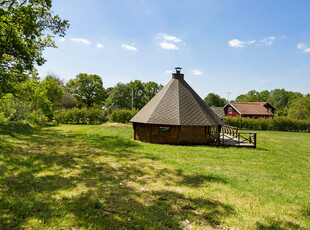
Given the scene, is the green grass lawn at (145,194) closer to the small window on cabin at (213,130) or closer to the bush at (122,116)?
the small window on cabin at (213,130)

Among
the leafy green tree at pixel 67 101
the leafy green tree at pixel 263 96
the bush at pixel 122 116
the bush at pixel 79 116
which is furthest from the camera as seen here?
the leafy green tree at pixel 263 96

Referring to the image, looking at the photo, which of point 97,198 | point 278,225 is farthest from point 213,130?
point 97,198

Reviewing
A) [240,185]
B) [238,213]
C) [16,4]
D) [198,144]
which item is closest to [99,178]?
[238,213]

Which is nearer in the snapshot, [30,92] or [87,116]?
[30,92]

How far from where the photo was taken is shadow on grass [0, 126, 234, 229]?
430 centimetres

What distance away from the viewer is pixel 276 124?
3778cm

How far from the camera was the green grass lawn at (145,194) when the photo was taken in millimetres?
4391

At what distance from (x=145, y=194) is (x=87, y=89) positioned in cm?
5771

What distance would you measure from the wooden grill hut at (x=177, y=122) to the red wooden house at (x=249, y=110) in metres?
37.7

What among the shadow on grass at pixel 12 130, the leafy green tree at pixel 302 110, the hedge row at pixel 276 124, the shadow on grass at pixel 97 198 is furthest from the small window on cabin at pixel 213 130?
the leafy green tree at pixel 302 110

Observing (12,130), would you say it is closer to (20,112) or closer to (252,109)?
(20,112)

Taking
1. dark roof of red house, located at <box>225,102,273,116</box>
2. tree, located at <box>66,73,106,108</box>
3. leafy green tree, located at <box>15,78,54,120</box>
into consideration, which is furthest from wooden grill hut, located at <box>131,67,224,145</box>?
tree, located at <box>66,73,106,108</box>

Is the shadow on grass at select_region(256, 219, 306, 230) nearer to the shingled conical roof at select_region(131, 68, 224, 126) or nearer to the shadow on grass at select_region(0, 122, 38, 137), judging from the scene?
the shingled conical roof at select_region(131, 68, 224, 126)

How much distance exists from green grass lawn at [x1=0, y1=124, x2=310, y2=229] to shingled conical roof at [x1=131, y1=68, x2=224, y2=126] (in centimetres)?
622
